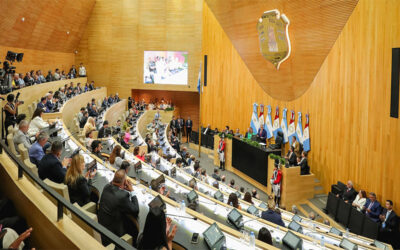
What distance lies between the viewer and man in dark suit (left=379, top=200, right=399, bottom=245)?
6293mm

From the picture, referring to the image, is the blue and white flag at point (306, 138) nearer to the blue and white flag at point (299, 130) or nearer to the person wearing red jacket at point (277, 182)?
the blue and white flag at point (299, 130)

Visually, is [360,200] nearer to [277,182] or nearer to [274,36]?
[277,182]

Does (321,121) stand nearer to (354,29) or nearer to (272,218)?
(354,29)

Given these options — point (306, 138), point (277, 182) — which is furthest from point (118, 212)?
point (306, 138)

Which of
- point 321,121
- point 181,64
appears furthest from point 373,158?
point 181,64

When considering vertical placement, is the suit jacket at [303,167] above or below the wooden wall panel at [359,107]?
below

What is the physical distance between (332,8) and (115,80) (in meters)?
14.9

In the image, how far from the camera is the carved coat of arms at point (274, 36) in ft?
33.3

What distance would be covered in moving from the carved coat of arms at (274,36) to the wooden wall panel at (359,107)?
144 cm

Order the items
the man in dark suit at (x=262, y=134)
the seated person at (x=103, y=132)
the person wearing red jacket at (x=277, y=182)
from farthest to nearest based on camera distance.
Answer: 1. the man in dark suit at (x=262, y=134)
2. the person wearing red jacket at (x=277, y=182)
3. the seated person at (x=103, y=132)

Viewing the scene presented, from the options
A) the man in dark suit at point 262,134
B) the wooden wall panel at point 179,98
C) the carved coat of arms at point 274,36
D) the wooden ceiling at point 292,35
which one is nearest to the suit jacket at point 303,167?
the wooden ceiling at point 292,35

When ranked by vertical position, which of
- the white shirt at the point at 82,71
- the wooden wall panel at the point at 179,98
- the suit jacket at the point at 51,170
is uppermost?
the white shirt at the point at 82,71

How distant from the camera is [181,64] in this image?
65.1 feet

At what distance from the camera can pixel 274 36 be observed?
10.6m
